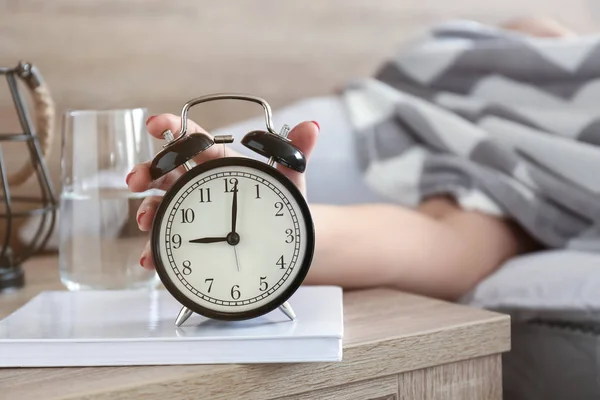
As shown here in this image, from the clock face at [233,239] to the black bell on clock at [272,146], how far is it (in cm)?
1

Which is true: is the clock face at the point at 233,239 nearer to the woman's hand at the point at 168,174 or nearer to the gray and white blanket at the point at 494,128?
the woman's hand at the point at 168,174

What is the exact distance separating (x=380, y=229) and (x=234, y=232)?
12.9 inches

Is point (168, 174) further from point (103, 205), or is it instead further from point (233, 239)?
point (103, 205)

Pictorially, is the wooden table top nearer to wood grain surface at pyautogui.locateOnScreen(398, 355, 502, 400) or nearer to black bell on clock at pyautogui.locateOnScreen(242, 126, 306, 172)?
wood grain surface at pyautogui.locateOnScreen(398, 355, 502, 400)

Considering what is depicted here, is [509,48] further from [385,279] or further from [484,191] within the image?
[385,279]

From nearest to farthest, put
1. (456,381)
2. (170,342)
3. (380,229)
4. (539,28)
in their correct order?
(170,342), (456,381), (380,229), (539,28)

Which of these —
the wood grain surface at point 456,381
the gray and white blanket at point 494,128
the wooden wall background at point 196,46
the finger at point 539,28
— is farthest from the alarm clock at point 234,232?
the finger at point 539,28

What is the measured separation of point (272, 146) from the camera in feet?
2.09

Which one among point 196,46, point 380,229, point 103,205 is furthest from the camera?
point 196,46

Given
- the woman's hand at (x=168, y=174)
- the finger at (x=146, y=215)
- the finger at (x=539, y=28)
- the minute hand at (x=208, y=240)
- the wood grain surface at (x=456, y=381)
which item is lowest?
the wood grain surface at (x=456, y=381)

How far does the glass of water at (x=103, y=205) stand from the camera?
82 centimetres

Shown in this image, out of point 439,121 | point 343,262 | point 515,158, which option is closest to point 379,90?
point 439,121

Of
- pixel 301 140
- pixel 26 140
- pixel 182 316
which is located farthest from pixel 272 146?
pixel 26 140

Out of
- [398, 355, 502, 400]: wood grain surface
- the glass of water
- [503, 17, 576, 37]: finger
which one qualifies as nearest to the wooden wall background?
[503, 17, 576, 37]: finger
